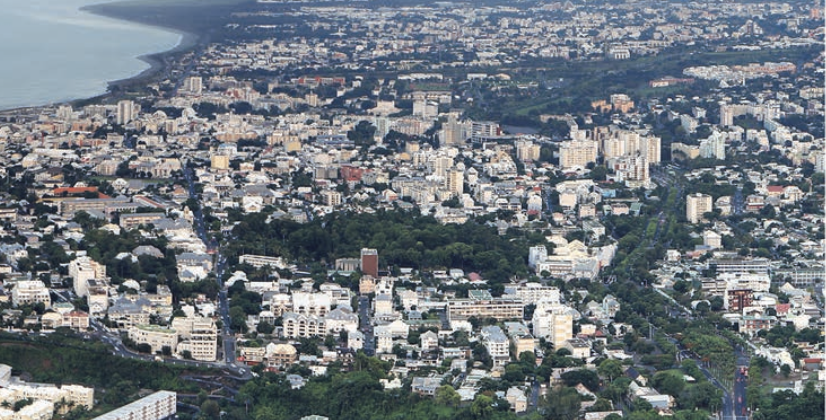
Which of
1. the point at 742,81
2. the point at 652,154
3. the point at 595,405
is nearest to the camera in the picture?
the point at 595,405

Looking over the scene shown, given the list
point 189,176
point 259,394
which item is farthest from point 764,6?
point 259,394

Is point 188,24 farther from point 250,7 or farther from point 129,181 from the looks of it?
point 129,181

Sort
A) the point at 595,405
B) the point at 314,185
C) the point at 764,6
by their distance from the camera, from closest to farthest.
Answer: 1. the point at 595,405
2. the point at 314,185
3. the point at 764,6

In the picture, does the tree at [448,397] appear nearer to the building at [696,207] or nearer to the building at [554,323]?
the building at [554,323]

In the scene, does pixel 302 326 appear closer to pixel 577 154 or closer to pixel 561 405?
pixel 561 405

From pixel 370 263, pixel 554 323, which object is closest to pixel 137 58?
pixel 370 263

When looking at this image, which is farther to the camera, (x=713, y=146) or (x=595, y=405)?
(x=713, y=146)

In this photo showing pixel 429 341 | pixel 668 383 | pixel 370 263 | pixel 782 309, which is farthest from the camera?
pixel 370 263
